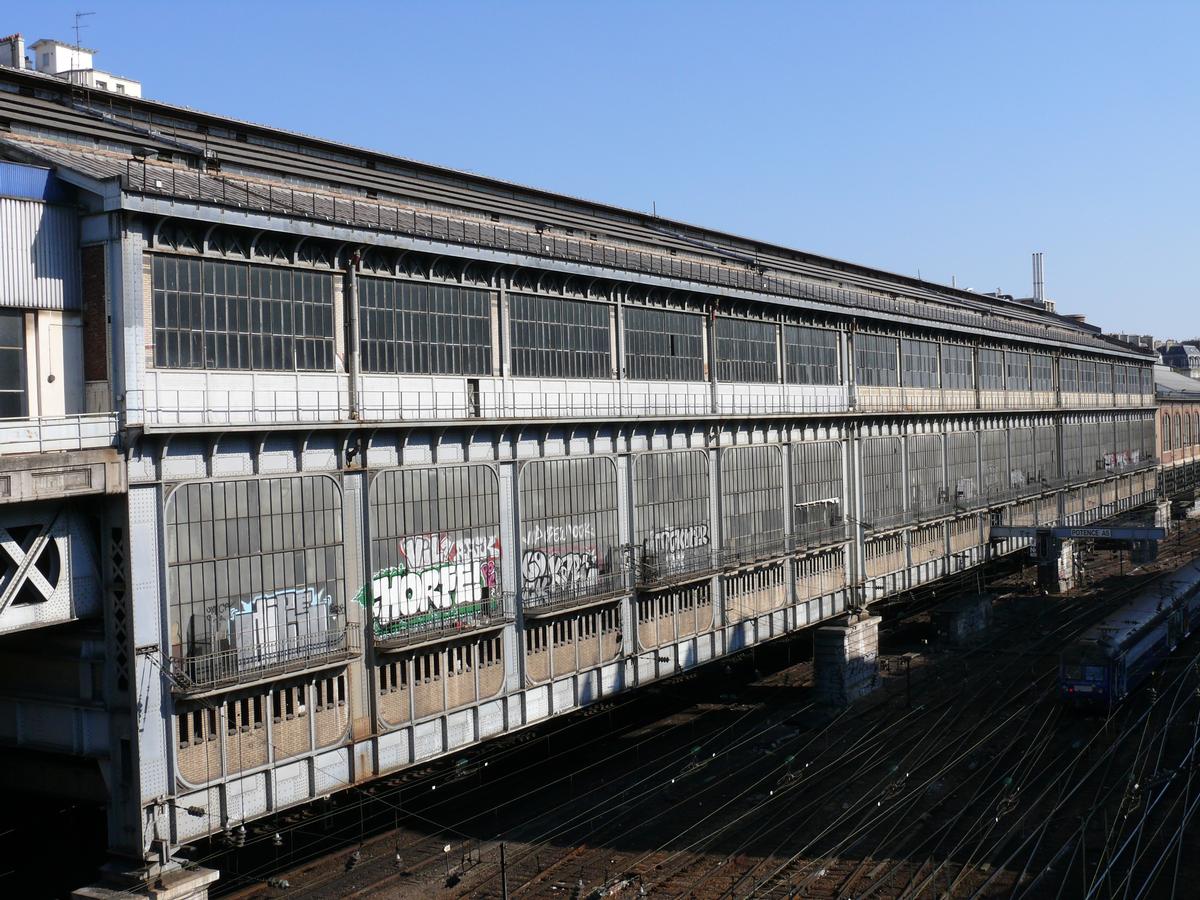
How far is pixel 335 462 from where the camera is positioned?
30344mm

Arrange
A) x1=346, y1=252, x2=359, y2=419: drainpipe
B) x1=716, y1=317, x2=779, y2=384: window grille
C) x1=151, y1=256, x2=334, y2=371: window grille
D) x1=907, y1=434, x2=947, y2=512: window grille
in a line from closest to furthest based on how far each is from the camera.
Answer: x1=151, y1=256, x2=334, y2=371: window grille → x1=346, y1=252, x2=359, y2=419: drainpipe → x1=716, y1=317, x2=779, y2=384: window grille → x1=907, y1=434, x2=947, y2=512: window grille

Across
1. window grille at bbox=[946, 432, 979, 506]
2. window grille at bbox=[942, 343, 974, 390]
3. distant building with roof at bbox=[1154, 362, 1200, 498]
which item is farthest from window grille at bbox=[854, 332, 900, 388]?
distant building with roof at bbox=[1154, 362, 1200, 498]

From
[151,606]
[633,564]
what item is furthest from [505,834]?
[151,606]

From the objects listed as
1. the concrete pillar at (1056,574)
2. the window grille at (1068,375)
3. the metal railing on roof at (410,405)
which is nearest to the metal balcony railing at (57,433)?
the metal railing on roof at (410,405)

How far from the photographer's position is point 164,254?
2642 cm

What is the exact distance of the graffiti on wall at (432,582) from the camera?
103ft

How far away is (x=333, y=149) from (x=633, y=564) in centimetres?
1882

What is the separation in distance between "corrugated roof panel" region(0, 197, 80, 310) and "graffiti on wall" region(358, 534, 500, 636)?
35.0 ft

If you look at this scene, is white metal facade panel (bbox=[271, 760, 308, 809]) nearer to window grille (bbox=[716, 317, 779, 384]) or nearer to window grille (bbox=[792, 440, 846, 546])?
window grille (bbox=[716, 317, 779, 384])

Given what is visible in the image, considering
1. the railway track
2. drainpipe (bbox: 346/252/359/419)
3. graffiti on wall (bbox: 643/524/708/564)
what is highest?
drainpipe (bbox: 346/252/359/419)

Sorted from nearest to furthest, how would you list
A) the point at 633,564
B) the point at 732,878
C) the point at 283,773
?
the point at 283,773, the point at 732,878, the point at 633,564

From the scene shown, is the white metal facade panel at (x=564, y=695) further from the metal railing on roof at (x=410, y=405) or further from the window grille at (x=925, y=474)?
the window grille at (x=925, y=474)

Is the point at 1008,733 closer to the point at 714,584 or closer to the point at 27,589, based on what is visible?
the point at 714,584

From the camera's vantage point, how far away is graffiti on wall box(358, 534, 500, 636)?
31422mm
